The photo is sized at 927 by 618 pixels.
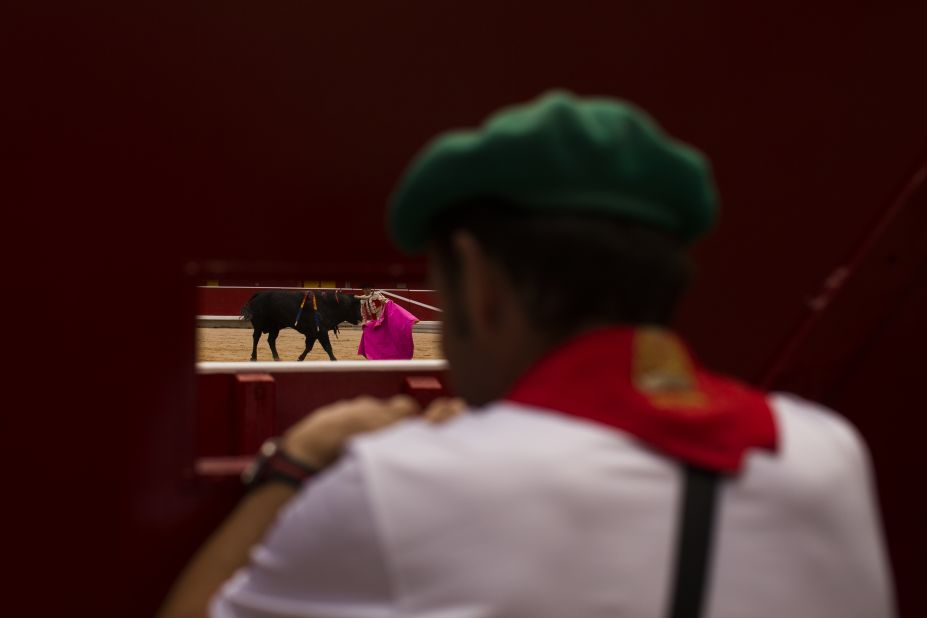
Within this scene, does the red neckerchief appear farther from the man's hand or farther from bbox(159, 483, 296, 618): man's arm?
bbox(159, 483, 296, 618): man's arm

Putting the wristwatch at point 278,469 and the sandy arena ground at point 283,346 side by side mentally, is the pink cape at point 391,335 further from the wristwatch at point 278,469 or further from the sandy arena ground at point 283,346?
the wristwatch at point 278,469

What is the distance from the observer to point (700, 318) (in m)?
1.78

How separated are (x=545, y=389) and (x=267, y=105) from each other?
0.82 meters

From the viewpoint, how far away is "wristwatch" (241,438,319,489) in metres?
1.08

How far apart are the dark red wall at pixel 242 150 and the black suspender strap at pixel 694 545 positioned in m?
0.88

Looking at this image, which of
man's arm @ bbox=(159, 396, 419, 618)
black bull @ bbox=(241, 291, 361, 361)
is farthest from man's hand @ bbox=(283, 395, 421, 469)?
black bull @ bbox=(241, 291, 361, 361)

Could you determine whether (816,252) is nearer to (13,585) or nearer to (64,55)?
(64,55)

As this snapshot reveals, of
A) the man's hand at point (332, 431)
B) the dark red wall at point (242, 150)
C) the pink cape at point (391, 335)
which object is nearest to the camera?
the man's hand at point (332, 431)

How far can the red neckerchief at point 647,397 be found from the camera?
2.78ft

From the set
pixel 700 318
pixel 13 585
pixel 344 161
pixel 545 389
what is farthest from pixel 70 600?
pixel 700 318

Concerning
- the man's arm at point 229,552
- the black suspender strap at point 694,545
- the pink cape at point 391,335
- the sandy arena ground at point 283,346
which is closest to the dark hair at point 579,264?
the black suspender strap at point 694,545

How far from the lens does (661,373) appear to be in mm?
875

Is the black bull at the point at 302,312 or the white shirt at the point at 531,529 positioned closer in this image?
the white shirt at the point at 531,529

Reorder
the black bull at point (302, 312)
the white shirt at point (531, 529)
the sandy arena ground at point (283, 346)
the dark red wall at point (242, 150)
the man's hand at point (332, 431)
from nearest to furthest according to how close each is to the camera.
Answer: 1. the white shirt at point (531, 529)
2. the man's hand at point (332, 431)
3. the dark red wall at point (242, 150)
4. the black bull at point (302, 312)
5. the sandy arena ground at point (283, 346)
